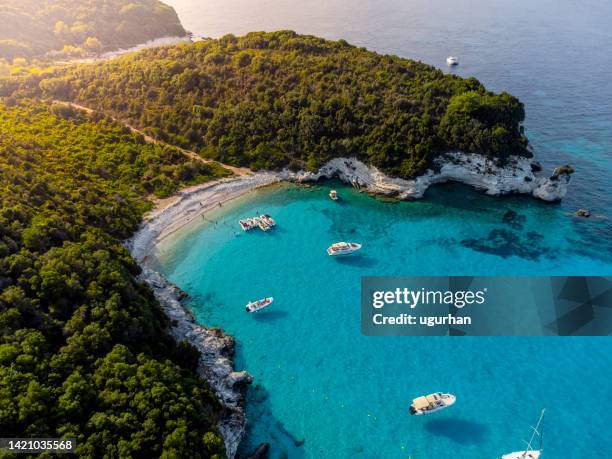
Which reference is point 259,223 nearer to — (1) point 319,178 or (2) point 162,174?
(1) point 319,178

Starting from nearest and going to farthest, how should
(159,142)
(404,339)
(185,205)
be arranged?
1. (404,339)
2. (185,205)
3. (159,142)

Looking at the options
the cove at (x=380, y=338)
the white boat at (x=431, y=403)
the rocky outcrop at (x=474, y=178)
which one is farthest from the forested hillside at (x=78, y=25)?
the white boat at (x=431, y=403)

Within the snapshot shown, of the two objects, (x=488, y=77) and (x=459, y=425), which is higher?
(x=488, y=77)

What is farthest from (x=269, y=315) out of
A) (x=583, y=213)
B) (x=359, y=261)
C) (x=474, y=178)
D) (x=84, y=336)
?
(x=583, y=213)

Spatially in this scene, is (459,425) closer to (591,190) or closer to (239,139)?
(591,190)

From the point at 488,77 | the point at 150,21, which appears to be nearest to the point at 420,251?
the point at 488,77

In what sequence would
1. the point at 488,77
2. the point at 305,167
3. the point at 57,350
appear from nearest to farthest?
the point at 57,350, the point at 305,167, the point at 488,77

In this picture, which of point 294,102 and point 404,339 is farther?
point 294,102
